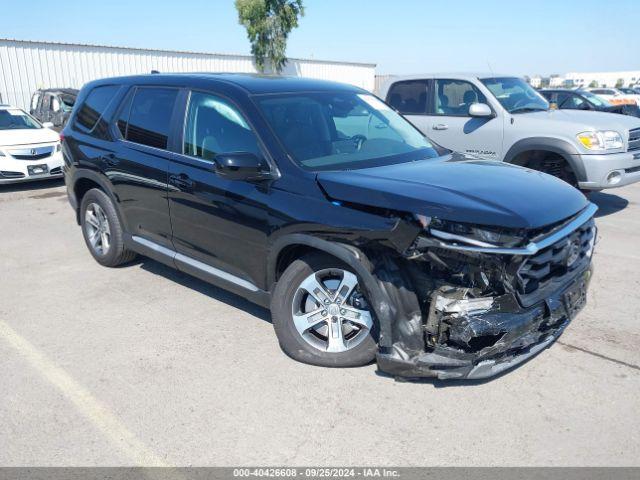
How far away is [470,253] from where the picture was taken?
294 centimetres

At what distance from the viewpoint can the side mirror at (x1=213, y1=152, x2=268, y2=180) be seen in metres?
3.58

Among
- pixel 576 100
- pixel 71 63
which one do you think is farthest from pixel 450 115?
pixel 71 63

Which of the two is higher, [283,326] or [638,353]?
[283,326]

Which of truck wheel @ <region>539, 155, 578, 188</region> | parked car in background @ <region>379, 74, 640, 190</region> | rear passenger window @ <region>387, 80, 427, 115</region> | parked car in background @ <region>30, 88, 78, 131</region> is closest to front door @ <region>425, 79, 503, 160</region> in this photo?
parked car in background @ <region>379, 74, 640, 190</region>

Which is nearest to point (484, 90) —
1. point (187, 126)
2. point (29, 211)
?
point (187, 126)

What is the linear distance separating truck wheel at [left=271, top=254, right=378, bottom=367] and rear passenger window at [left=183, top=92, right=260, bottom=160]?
37.5 inches

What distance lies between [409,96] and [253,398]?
6.51 meters

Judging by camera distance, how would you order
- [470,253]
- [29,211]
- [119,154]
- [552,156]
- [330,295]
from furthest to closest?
[29,211] → [552,156] → [119,154] → [330,295] → [470,253]

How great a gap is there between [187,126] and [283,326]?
1809 millimetres

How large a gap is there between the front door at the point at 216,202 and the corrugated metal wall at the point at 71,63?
66.6 ft

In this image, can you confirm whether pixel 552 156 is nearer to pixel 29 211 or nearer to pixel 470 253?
pixel 470 253

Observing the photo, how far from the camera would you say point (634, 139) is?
7500 millimetres

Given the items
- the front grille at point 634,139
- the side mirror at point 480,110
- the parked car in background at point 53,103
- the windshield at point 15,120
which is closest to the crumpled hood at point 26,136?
the windshield at point 15,120

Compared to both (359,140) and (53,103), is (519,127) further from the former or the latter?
(53,103)
